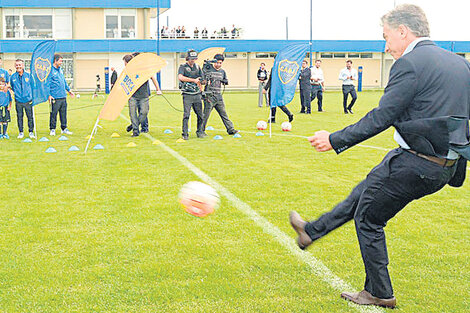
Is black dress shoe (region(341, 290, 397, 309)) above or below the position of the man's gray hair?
below

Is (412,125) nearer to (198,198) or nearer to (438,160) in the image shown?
(438,160)

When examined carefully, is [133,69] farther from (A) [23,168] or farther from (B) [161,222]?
(B) [161,222]

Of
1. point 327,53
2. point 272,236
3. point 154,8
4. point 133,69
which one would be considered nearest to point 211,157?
point 133,69

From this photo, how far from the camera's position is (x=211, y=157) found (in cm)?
1035

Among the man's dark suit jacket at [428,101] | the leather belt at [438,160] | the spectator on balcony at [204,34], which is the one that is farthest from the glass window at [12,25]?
the leather belt at [438,160]

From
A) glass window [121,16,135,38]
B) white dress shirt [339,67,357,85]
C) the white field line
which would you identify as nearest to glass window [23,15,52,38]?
glass window [121,16,135,38]

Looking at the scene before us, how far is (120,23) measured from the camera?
50531 millimetres

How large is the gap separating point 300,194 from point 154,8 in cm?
4746

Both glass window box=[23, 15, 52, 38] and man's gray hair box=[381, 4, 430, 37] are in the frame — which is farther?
glass window box=[23, 15, 52, 38]

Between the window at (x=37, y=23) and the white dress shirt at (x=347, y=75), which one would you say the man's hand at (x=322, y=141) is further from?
the window at (x=37, y=23)

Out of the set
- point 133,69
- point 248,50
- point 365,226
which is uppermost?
point 248,50

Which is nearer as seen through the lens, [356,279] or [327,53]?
[356,279]

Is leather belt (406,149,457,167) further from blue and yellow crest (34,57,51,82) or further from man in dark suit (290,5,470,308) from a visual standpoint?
blue and yellow crest (34,57,51,82)

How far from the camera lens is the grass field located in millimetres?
3938
